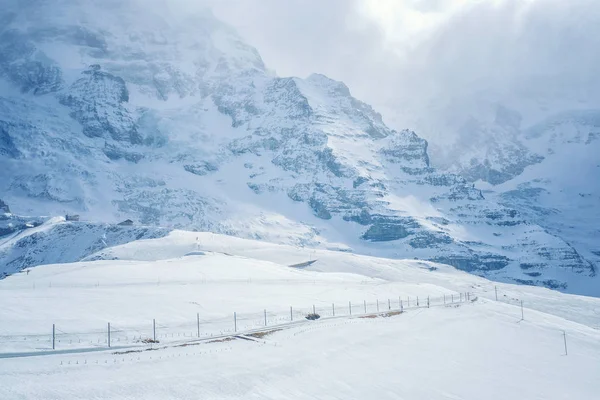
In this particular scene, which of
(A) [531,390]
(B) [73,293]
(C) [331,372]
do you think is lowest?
(A) [531,390]

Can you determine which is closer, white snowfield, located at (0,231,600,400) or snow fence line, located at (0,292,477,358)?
white snowfield, located at (0,231,600,400)

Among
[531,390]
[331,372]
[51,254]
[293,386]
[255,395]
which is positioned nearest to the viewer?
[255,395]

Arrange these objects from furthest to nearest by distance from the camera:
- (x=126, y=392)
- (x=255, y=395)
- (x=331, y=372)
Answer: (x=331, y=372) → (x=255, y=395) → (x=126, y=392)

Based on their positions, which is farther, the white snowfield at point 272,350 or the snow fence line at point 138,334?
the snow fence line at point 138,334

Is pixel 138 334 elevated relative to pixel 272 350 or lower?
elevated

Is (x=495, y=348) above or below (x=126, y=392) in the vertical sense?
below

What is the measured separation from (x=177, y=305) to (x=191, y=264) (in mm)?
56175

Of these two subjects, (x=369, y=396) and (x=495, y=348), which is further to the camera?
(x=495, y=348)

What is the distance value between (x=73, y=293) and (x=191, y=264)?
177 ft

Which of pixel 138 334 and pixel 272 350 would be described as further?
pixel 138 334

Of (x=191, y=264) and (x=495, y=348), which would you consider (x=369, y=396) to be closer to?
(x=495, y=348)

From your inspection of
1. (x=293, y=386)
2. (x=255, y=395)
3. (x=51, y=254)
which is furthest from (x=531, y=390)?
(x=51, y=254)

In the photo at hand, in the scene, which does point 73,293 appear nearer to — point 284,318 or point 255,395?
point 284,318

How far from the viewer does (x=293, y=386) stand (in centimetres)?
2636
